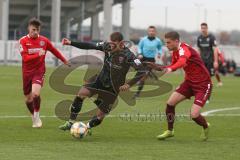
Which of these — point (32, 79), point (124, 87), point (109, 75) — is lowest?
point (32, 79)

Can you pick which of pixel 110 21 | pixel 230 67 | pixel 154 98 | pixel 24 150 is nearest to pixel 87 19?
pixel 110 21

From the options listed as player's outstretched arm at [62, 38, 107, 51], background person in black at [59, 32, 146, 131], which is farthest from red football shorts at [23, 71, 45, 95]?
player's outstretched arm at [62, 38, 107, 51]

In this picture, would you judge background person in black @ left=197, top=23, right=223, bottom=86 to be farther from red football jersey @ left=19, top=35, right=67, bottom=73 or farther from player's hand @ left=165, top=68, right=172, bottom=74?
player's hand @ left=165, top=68, right=172, bottom=74

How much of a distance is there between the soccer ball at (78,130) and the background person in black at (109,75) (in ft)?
1.84

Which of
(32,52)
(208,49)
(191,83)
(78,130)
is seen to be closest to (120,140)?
(78,130)

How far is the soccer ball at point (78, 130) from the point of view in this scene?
472 inches

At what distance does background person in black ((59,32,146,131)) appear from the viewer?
40.7 feet

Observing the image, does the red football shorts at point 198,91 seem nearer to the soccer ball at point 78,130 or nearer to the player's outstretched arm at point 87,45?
the player's outstretched arm at point 87,45

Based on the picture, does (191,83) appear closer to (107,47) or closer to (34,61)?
(107,47)

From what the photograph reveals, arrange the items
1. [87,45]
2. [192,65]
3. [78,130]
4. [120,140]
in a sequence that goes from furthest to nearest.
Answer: [87,45]
[192,65]
[120,140]
[78,130]

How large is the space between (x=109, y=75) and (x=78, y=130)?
1.22 metres

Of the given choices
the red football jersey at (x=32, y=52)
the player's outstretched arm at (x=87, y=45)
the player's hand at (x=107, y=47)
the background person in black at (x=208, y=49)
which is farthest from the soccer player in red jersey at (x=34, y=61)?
the background person in black at (x=208, y=49)

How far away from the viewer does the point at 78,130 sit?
1202 cm

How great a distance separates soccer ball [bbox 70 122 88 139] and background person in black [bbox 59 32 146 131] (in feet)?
1.84
